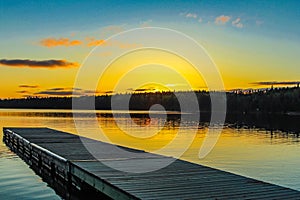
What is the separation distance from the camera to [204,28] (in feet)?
102

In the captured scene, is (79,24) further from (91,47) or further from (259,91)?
(259,91)

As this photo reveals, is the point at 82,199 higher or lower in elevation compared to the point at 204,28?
lower

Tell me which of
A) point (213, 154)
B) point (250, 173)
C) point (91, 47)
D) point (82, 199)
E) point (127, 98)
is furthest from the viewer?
point (127, 98)

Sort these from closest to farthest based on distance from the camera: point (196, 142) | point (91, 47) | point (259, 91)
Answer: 1. point (196, 142)
2. point (91, 47)
3. point (259, 91)

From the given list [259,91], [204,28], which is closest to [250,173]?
[204,28]

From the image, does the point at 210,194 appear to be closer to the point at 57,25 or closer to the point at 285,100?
the point at 57,25

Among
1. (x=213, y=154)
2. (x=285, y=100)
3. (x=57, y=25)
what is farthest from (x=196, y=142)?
(x=285, y=100)

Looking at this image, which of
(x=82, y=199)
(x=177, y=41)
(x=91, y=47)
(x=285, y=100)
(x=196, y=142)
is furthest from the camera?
(x=285, y=100)

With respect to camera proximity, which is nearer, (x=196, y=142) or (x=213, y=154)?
(x=213, y=154)

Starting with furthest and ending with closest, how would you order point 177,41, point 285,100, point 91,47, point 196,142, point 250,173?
point 285,100 → point 91,47 → point 196,142 → point 177,41 → point 250,173

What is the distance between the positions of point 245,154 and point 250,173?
249 inches

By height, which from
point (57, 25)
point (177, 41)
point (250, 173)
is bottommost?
point (250, 173)

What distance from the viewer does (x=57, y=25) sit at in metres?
33.6

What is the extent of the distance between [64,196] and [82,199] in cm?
101
